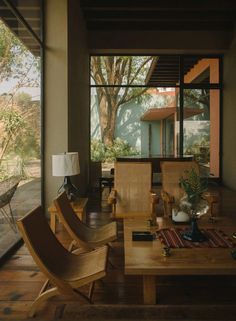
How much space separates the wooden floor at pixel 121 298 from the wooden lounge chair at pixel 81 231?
32 centimetres

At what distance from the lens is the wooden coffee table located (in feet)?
7.56

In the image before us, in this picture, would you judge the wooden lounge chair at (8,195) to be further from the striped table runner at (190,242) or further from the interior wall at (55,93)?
the striped table runner at (190,242)

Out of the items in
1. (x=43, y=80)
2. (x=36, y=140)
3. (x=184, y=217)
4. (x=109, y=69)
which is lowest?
(x=184, y=217)

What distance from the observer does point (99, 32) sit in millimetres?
8359

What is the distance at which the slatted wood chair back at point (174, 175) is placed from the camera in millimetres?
5105

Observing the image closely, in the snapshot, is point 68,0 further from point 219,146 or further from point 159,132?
point 219,146

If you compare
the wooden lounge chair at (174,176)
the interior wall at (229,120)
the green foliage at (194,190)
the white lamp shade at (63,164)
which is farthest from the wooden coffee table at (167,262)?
the interior wall at (229,120)

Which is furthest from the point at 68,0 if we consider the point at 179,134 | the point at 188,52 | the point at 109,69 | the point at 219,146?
the point at 219,146

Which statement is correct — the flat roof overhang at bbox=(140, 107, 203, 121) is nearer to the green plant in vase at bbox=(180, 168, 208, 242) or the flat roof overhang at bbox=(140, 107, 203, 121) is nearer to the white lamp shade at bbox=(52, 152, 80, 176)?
the white lamp shade at bbox=(52, 152, 80, 176)

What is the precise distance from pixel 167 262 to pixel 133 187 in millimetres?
2539

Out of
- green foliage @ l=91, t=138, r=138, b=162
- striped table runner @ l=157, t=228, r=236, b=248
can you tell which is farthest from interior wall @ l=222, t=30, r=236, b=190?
striped table runner @ l=157, t=228, r=236, b=248

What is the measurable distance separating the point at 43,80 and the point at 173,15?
415 centimetres

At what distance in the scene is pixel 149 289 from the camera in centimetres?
248

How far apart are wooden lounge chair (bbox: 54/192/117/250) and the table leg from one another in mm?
780
